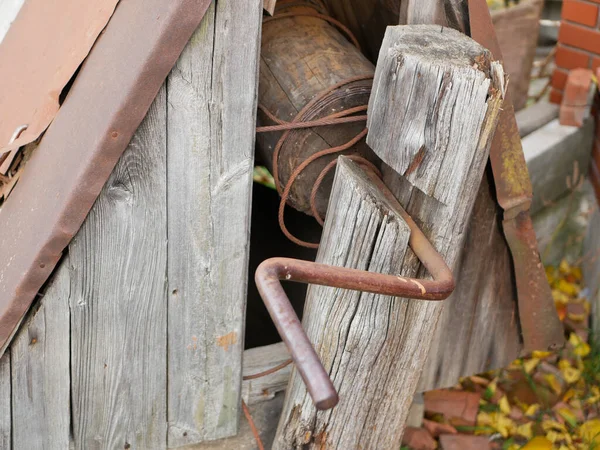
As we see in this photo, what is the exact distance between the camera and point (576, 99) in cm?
332

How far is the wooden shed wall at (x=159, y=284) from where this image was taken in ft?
5.23

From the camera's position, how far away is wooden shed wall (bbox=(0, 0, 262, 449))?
1594mm

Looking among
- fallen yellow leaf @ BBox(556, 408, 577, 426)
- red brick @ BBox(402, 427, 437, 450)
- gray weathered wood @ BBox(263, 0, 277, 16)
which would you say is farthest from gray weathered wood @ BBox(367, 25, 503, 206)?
fallen yellow leaf @ BBox(556, 408, 577, 426)

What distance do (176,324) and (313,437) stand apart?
486 millimetres

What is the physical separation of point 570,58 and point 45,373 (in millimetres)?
2775

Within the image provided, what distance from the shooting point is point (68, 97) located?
Answer: 161 cm

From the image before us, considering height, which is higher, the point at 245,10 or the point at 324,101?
the point at 245,10

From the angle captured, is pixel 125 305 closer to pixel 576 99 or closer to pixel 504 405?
pixel 504 405

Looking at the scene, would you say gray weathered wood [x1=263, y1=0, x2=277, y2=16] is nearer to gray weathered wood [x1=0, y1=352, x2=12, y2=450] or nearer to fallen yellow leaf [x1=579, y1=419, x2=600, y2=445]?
gray weathered wood [x1=0, y1=352, x2=12, y2=450]

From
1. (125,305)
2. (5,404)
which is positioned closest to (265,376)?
(125,305)

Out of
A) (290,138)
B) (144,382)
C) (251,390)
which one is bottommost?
(251,390)

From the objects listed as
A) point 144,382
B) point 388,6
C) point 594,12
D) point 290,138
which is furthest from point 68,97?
point 594,12

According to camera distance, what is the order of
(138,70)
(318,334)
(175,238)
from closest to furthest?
1. (138,70)
2. (175,238)
3. (318,334)

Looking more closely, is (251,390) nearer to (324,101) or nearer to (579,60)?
(324,101)
